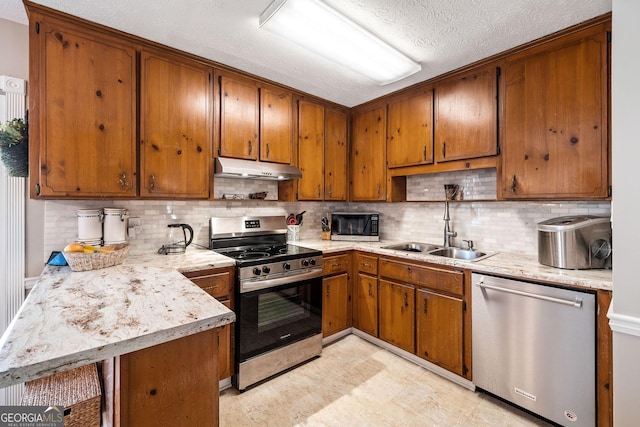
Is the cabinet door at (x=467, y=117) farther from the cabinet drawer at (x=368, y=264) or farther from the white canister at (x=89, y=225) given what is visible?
the white canister at (x=89, y=225)

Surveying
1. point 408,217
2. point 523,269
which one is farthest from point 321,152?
point 523,269

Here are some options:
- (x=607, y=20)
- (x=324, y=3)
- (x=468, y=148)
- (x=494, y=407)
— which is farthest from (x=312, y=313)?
(x=607, y=20)

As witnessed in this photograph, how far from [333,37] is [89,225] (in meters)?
2.13

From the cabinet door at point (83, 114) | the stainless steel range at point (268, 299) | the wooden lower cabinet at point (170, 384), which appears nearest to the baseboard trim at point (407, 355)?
the stainless steel range at point (268, 299)

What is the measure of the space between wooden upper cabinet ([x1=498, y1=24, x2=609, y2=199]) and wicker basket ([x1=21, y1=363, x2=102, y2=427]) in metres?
2.81

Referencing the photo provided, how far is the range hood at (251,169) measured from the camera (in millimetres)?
2400

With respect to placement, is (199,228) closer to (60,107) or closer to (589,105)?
(60,107)

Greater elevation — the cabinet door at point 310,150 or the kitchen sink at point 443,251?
the cabinet door at point 310,150

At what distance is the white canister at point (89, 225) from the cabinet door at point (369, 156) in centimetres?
249

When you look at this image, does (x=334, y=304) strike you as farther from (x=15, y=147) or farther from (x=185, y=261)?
(x=15, y=147)

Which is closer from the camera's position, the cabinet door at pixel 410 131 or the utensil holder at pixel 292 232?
the cabinet door at pixel 410 131

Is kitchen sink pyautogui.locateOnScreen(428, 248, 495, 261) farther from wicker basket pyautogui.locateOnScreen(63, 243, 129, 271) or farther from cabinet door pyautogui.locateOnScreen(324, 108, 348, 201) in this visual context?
wicker basket pyautogui.locateOnScreen(63, 243, 129, 271)

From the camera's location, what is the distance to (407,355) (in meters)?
2.58

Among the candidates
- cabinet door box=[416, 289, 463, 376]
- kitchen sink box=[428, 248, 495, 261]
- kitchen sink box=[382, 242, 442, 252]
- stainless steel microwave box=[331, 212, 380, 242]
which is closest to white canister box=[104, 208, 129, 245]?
stainless steel microwave box=[331, 212, 380, 242]
